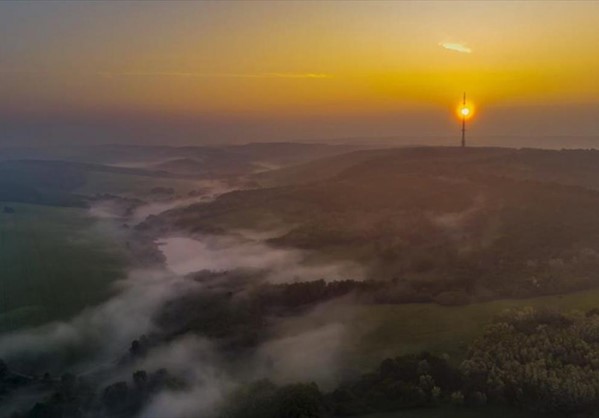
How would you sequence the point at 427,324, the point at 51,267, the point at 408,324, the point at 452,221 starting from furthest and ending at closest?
the point at 452,221, the point at 51,267, the point at 408,324, the point at 427,324

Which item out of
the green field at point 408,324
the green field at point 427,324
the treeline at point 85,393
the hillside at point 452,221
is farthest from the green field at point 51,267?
the green field at point 427,324

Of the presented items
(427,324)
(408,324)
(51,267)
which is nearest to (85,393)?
(408,324)

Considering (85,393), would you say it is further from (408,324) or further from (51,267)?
(51,267)

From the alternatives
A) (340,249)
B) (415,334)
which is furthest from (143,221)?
(415,334)

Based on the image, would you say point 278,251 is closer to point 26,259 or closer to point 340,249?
point 340,249

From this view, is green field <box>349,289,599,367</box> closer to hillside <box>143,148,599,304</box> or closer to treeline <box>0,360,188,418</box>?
hillside <box>143,148,599,304</box>

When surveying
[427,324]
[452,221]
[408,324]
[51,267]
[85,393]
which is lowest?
[85,393]
